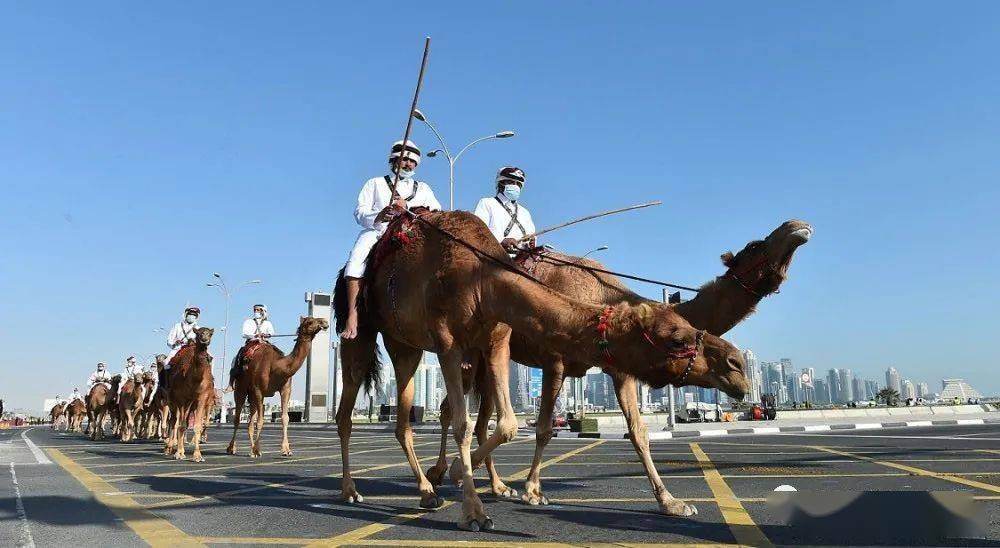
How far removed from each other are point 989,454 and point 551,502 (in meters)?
7.58

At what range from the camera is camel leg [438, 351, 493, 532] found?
4.51 m

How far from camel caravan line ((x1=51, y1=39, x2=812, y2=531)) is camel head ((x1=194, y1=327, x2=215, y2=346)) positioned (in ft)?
22.4

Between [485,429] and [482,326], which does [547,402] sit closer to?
[485,429]

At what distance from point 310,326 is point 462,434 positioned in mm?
9579

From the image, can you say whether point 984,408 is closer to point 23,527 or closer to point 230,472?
point 230,472

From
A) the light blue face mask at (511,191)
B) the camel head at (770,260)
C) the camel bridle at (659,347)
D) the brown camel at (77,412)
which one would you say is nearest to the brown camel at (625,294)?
the camel head at (770,260)

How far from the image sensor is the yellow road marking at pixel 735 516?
12.9 feet

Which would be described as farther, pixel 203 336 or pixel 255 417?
pixel 255 417

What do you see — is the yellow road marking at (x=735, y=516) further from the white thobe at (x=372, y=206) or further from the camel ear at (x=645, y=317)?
the white thobe at (x=372, y=206)

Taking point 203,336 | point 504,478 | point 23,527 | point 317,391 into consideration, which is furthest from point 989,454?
point 317,391

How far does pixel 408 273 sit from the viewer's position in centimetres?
562

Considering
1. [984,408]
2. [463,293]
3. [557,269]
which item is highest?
[557,269]

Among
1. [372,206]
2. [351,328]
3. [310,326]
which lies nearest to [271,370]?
[310,326]

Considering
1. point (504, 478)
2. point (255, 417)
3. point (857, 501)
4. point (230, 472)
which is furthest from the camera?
point (255, 417)
